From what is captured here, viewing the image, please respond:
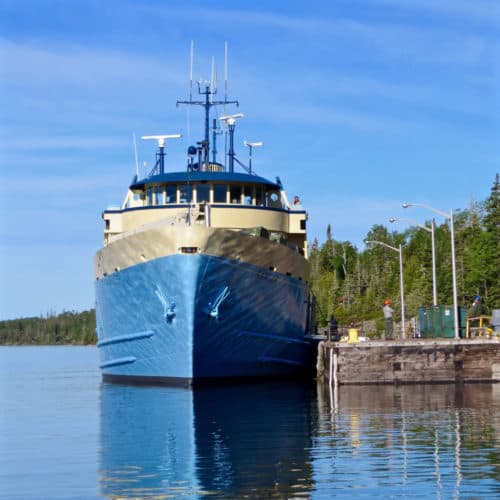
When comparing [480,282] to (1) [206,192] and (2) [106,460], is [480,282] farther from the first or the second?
(2) [106,460]

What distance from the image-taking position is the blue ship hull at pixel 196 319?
35.2m

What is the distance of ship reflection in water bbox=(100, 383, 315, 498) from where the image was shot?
16.5 metres

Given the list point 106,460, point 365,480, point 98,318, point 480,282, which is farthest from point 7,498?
point 480,282

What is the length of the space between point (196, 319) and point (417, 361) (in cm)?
775

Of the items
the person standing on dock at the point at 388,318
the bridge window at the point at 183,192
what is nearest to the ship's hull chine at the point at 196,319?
the person standing on dock at the point at 388,318

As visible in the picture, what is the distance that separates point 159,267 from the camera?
3562cm

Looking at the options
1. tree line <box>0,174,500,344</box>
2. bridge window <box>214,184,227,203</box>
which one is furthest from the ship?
tree line <box>0,174,500,344</box>

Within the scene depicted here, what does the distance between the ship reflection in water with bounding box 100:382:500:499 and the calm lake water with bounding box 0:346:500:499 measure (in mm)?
31

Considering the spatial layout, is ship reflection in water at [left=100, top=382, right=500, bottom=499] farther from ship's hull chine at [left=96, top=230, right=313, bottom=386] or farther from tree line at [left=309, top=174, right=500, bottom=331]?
tree line at [left=309, top=174, right=500, bottom=331]

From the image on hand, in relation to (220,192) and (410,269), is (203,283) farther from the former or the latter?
(410,269)

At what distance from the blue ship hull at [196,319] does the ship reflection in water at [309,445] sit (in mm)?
3050

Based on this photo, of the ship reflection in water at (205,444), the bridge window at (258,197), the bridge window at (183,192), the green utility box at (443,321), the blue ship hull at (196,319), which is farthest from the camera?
the bridge window at (258,197)

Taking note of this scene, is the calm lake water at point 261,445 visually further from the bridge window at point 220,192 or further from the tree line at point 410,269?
the tree line at point 410,269

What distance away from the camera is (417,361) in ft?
113
